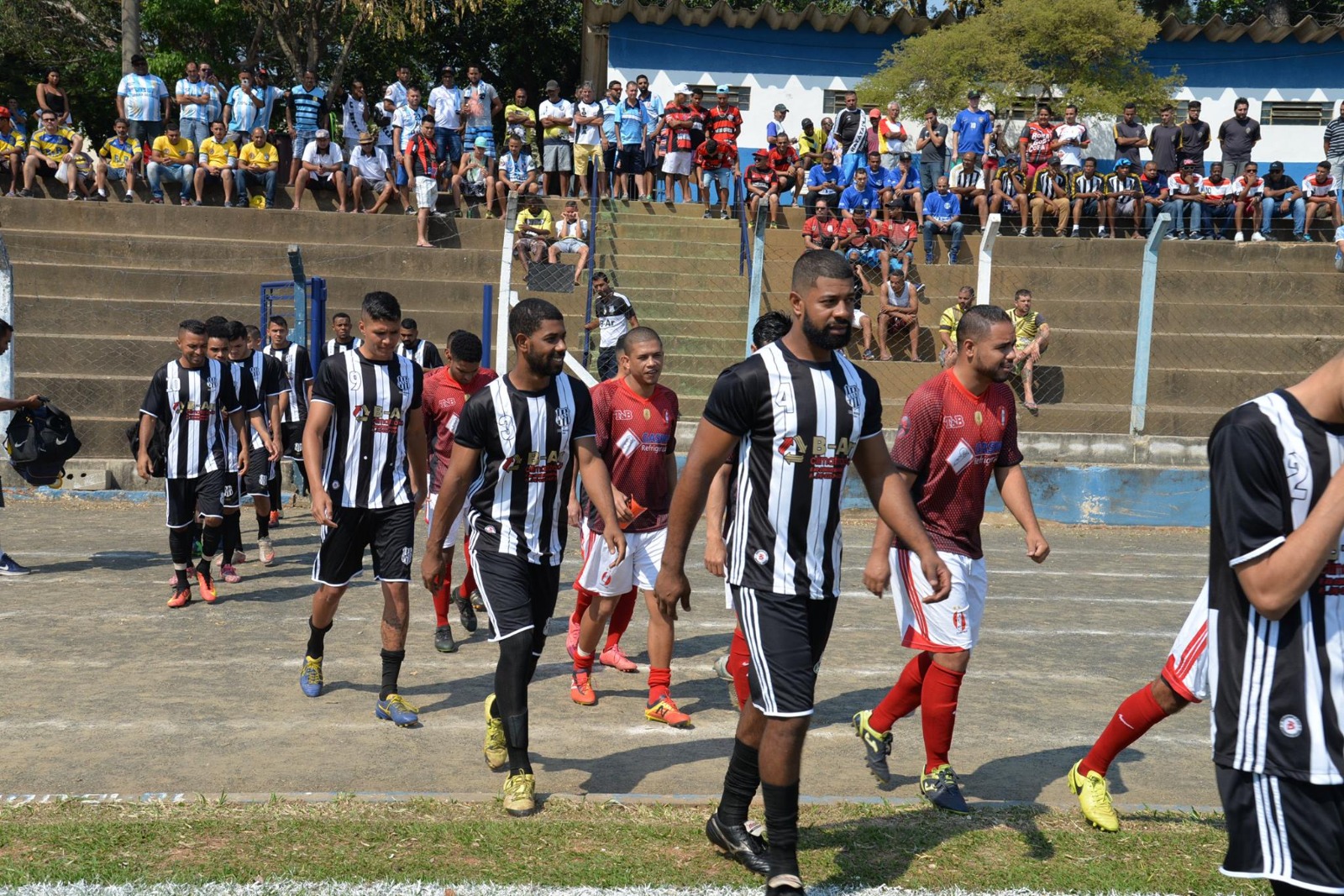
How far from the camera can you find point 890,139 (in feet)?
65.1

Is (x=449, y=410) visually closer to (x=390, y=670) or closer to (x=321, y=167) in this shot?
(x=390, y=670)

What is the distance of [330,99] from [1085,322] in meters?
18.5

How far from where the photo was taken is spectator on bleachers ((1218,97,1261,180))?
→ 2097 cm

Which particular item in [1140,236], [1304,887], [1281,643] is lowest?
[1304,887]

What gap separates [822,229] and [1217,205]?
6.89 m

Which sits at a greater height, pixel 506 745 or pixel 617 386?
pixel 617 386

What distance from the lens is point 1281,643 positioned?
2957 millimetres

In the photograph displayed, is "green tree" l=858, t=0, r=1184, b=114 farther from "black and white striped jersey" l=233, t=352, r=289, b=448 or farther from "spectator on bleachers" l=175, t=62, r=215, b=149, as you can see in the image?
"black and white striped jersey" l=233, t=352, r=289, b=448

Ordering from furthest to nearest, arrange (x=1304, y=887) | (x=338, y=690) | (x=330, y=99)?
(x=330, y=99) → (x=338, y=690) → (x=1304, y=887)

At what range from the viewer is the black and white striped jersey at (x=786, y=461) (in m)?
4.57

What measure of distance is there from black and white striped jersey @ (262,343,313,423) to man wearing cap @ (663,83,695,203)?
9.05 metres

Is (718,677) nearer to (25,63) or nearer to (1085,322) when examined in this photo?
(1085,322)

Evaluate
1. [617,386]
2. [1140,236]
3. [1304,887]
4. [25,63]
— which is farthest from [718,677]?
[25,63]

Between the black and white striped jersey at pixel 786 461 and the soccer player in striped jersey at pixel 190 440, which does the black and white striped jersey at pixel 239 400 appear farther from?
the black and white striped jersey at pixel 786 461
